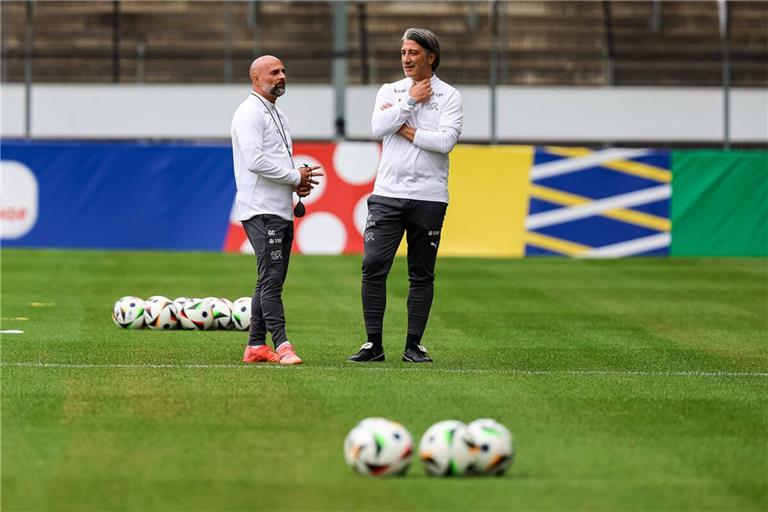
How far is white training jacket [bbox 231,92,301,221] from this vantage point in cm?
987

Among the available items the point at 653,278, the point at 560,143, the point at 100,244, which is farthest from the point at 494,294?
the point at 560,143

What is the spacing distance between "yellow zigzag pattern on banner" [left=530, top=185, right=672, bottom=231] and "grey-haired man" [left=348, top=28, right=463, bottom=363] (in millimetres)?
12291

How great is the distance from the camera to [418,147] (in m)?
10.1

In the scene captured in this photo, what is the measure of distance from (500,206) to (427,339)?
34.9 ft

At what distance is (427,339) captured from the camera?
12.0 meters

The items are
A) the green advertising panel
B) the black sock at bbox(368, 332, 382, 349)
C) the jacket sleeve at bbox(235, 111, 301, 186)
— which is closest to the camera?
the jacket sleeve at bbox(235, 111, 301, 186)

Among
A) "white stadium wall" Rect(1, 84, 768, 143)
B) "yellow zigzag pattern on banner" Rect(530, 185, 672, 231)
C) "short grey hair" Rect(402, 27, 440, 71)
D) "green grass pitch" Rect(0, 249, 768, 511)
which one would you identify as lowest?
"green grass pitch" Rect(0, 249, 768, 511)

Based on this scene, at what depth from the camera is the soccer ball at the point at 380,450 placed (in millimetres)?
6324

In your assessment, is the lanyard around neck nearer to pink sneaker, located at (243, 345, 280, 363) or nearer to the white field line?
pink sneaker, located at (243, 345, 280, 363)

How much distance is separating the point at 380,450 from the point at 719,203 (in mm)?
17213

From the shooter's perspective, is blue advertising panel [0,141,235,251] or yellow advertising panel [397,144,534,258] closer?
yellow advertising panel [397,144,534,258]

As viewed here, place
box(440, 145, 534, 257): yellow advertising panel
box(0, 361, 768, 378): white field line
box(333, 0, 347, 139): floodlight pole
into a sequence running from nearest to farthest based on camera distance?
box(0, 361, 768, 378): white field line, box(440, 145, 534, 257): yellow advertising panel, box(333, 0, 347, 139): floodlight pole

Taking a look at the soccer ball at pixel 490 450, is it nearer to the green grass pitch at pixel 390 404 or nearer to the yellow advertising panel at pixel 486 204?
the green grass pitch at pixel 390 404

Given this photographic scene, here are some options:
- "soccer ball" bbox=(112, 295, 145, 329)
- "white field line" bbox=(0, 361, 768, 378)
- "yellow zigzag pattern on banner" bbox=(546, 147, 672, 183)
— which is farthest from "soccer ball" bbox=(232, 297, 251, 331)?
"yellow zigzag pattern on banner" bbox=(546, 147, 672, 183)
